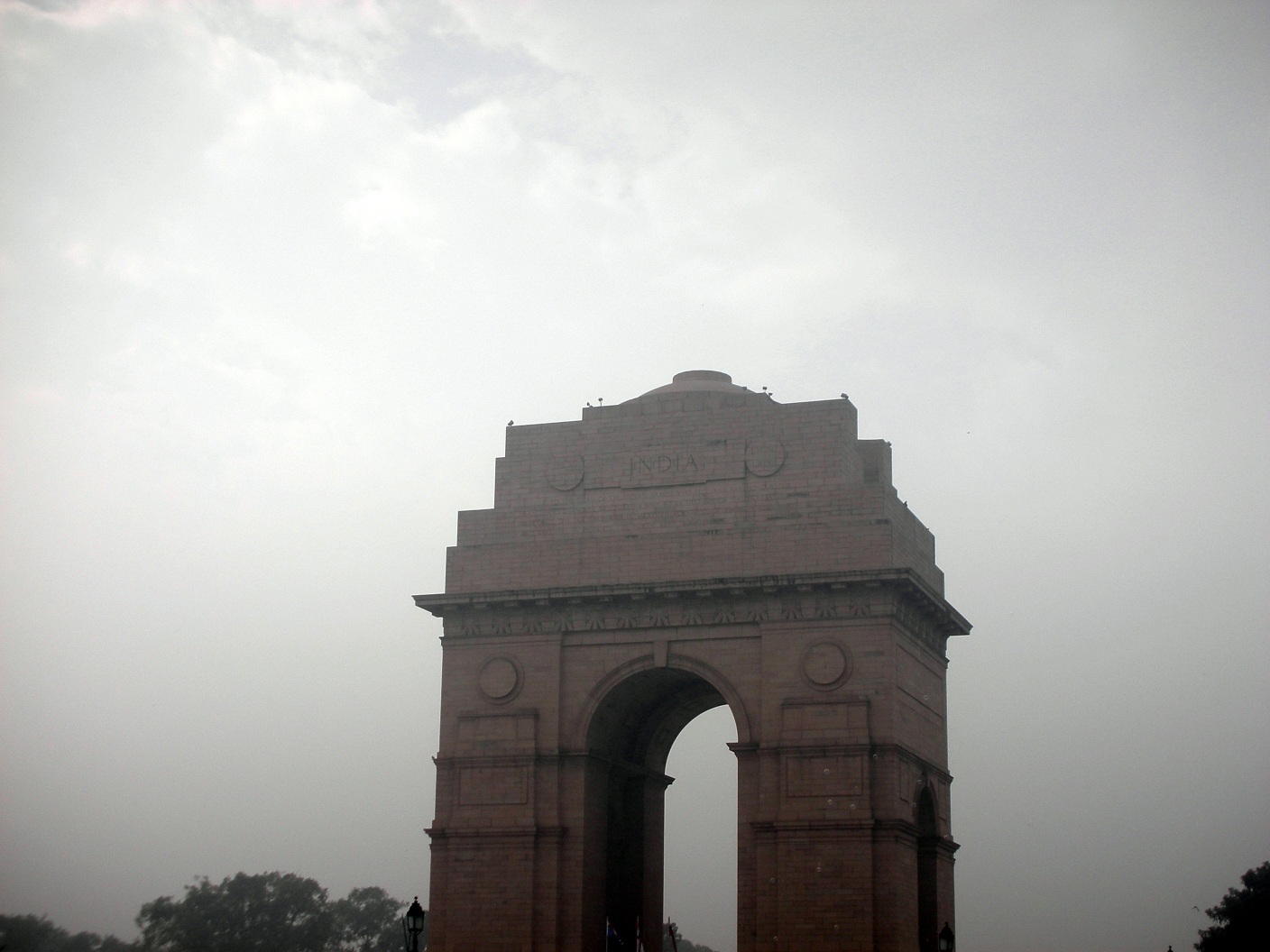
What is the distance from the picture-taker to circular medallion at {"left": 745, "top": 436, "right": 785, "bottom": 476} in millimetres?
36500

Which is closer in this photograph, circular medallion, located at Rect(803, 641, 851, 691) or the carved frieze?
circular medallion, located at Rect(803, 641, 851, 691)

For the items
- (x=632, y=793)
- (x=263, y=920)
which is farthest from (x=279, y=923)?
(x=632, y=793)

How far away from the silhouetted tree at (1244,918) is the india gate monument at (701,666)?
84.3 ft

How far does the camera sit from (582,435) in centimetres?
3806

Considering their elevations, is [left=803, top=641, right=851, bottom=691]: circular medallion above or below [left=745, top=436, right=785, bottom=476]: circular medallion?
below

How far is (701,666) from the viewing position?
3572 cm

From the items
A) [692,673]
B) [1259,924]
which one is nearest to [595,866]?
[692,673]

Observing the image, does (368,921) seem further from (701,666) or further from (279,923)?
(701,666)

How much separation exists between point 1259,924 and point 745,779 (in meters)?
31.6

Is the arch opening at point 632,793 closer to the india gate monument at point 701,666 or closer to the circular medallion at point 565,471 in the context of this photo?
the india gate monument at point 701,666

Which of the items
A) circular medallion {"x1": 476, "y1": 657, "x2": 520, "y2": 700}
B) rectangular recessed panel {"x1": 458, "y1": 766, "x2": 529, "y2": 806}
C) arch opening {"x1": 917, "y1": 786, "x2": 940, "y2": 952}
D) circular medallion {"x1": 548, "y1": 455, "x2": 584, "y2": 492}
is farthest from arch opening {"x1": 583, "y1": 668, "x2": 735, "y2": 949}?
arch opening {"x1": 917, "y1": 786, "x2": 940, "y2": 952}

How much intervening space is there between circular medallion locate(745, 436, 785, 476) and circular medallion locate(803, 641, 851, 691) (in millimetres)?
4060

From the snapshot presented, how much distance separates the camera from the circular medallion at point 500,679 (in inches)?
1438

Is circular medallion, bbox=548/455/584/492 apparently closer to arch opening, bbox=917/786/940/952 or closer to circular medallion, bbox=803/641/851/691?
circular medallion, bbox=803/641/851/691
